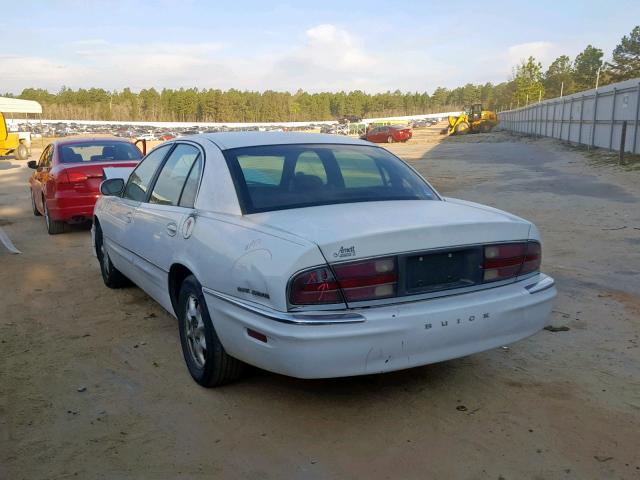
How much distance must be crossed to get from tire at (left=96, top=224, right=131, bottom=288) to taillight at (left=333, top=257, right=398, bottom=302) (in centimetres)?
349

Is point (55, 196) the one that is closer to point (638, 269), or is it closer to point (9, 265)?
point (9, 265)

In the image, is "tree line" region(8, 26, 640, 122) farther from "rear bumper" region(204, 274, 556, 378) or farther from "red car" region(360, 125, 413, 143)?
"rear bumper" region(204, 274, 556, 378)

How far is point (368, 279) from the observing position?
2814 mm

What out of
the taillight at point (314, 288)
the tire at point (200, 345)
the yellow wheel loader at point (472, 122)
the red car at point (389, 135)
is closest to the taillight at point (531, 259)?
the taillight at point (314, 288)

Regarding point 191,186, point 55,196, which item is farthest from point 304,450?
point 55,196

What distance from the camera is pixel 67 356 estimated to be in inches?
163

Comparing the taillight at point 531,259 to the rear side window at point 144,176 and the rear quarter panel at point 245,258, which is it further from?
the rear side window at point 144,176

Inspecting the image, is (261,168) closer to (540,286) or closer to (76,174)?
(540,286)

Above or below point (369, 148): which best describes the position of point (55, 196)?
below

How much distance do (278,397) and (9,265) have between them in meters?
5.17

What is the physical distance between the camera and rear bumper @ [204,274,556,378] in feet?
9.01

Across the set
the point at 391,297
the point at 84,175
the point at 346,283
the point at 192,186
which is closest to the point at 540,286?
the point at 391,297

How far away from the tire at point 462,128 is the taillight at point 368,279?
2212 inches

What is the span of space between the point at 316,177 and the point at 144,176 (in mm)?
1784
